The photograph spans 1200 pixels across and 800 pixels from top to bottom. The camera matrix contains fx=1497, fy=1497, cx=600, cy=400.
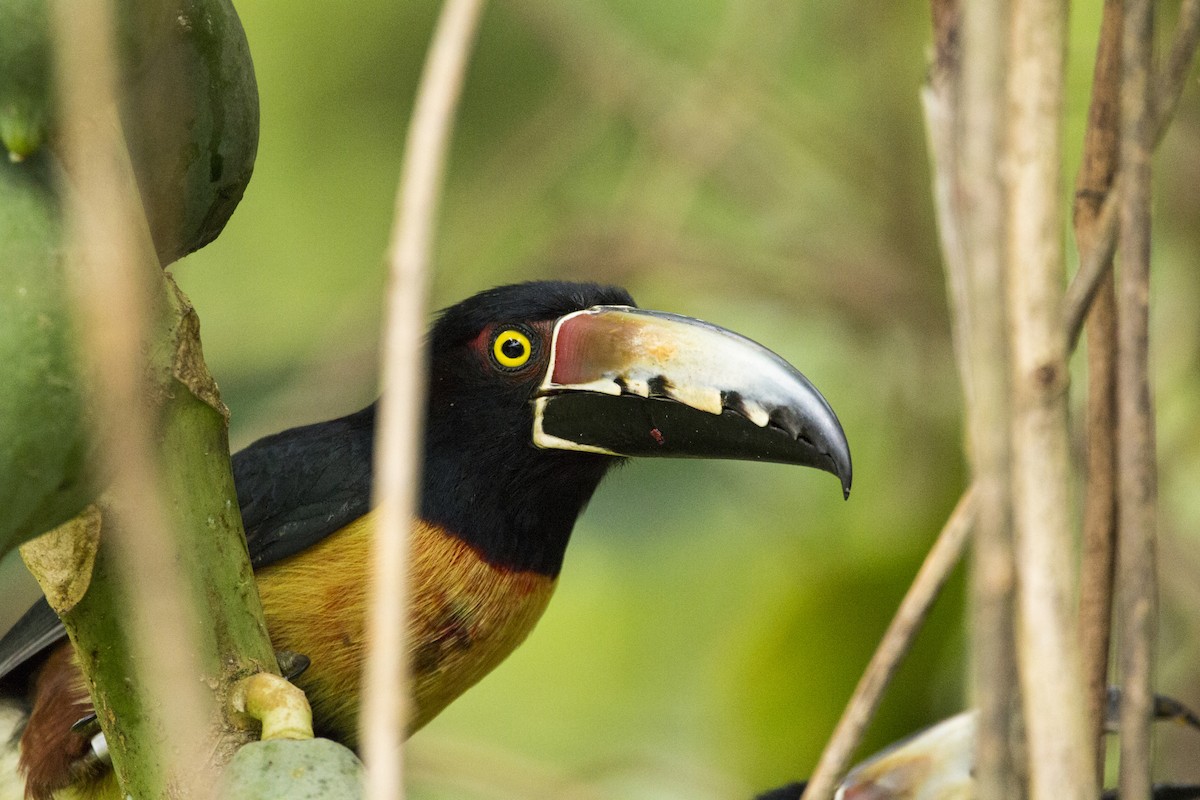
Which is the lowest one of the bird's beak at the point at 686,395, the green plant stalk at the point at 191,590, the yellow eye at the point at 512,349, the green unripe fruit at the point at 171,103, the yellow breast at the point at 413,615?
the yellow breast at the point at 413,615

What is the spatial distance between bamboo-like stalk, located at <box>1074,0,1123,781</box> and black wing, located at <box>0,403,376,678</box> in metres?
1.15

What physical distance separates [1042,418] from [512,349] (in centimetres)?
127

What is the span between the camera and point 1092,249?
1.07 meters

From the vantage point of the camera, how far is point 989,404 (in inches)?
31.6

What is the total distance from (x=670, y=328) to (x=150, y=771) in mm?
879

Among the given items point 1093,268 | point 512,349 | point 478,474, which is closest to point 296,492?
point 478,474

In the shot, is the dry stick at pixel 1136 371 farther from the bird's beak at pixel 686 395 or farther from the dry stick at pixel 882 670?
the bird's beak at pixel 686 395

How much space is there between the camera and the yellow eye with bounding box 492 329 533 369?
2.04 m

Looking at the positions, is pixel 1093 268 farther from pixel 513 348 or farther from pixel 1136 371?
pixel 513 348

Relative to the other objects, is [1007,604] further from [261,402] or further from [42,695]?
[261,402]

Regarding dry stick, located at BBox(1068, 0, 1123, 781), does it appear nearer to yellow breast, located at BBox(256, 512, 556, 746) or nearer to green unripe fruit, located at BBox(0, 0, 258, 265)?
green unripe fruit, located at BBox(0, 0, 258, 265)

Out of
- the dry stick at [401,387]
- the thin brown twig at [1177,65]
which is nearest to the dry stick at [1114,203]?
the thin brown twig at [1177,65]

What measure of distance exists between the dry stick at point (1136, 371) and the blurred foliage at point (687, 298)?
1575 millimetres

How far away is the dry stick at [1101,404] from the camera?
3.65 feet
